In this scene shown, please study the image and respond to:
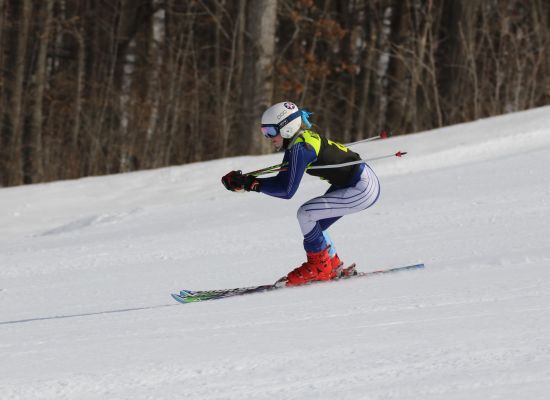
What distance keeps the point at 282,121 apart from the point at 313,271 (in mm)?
1036

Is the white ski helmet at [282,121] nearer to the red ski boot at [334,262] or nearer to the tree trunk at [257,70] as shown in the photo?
the red ski boot at [334,262]

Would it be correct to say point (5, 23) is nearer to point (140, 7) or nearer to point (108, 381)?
point (140, 7)

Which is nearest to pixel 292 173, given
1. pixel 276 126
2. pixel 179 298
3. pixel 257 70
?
pixel 276 126

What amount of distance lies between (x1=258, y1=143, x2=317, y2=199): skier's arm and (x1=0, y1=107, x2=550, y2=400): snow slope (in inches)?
24.8

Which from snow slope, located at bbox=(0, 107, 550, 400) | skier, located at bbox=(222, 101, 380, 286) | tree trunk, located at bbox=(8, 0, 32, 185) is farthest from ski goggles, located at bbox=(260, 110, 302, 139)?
tree trunk, located at bbox=(8, 0, 32, 185)

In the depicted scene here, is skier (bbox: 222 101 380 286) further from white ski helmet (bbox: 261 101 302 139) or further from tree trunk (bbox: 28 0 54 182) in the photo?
tree trunk (bbox: 28 0 54 182)

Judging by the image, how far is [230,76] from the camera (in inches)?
680

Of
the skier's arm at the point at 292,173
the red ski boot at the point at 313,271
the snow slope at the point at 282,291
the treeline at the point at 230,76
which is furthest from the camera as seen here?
the treeline at the point at 230,76

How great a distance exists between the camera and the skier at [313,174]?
6.49 meters

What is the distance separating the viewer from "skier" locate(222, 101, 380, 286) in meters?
6.49

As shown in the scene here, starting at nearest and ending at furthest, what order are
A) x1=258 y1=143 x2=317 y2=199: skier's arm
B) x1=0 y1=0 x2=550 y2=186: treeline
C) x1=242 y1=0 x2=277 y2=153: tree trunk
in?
x1=258 y1=143 x2=317 y2=199: skier's arm
x1=242 y1=0 x2=277 y2=153: tree trunk
x1=0 y1=0 x2=550 y2=186: treeline

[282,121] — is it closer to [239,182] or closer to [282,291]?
[239,182]

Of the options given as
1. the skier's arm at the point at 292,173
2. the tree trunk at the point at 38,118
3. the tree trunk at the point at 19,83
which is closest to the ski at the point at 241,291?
the skier's arm at the point at 292,173

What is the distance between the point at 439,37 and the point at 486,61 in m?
6.58
